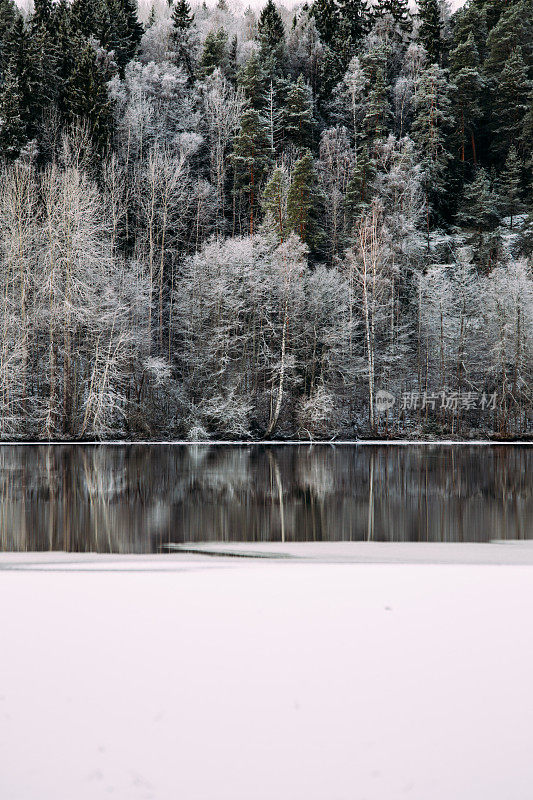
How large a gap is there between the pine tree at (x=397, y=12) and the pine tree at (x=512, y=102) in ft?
54.9

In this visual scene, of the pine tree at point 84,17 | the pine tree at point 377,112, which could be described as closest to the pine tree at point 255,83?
the pine tree at point 377,112

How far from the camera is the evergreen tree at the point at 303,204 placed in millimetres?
42812

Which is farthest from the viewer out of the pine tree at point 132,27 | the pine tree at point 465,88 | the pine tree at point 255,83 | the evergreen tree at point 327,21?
the evergreen tree at point 327,21

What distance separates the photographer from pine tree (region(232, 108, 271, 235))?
48562mm

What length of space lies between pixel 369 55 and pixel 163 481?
53798mm

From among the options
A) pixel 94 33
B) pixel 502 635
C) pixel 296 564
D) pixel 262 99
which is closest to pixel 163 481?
pixel 296 564

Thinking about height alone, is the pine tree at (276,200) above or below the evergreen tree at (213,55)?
below

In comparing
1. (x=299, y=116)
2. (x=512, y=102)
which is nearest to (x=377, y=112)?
(x=299, y=116)

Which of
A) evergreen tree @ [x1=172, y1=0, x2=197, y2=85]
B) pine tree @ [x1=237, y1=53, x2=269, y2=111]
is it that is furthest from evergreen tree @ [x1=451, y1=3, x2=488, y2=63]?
evergreen tree @ [x1=172, y1=0, x2=197, y2=85]

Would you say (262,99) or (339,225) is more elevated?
(262,99)

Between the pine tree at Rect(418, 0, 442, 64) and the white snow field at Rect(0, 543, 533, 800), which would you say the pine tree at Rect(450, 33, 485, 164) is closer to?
the pine tree at Rect(418, 0, 442, 64)

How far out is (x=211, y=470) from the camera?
2139 centimetres

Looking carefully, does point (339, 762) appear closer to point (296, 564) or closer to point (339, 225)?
point (296, 564)

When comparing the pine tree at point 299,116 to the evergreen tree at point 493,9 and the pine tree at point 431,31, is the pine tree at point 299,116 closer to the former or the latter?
the pine tree at point 431,31
